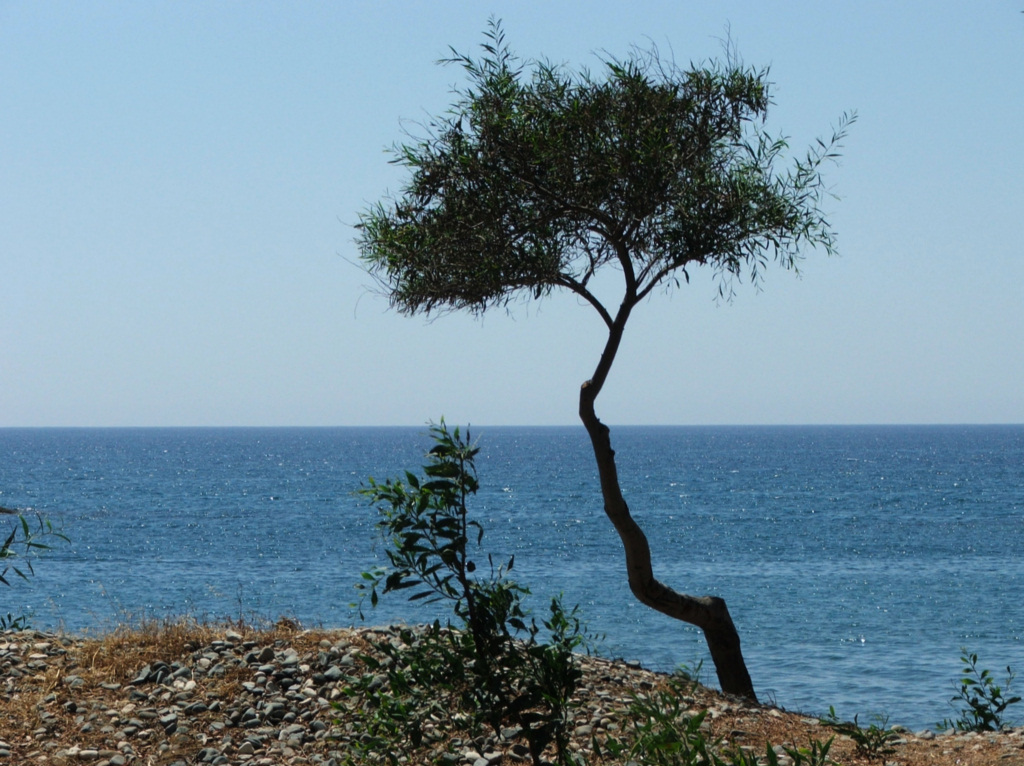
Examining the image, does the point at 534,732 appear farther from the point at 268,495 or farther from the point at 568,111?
the point at 268,495

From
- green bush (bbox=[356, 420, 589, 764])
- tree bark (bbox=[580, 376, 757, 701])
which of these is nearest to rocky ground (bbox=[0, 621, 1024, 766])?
tree bark (bbox=[580, 376, 757, 701])

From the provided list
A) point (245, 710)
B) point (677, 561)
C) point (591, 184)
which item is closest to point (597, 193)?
point (591, 184)

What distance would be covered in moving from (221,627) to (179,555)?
155 feet

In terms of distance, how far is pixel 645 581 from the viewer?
40.7 feet

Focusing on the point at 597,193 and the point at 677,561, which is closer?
the point at 597,193

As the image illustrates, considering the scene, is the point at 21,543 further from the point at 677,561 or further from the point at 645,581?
the point at 677,561

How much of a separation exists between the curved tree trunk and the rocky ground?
122cm

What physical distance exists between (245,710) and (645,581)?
526 cm

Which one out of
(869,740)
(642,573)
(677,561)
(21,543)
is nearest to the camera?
(869,740)

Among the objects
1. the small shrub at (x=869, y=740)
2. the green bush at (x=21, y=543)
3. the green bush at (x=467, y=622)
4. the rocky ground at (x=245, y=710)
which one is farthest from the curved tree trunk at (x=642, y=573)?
the green bush at (x=21, y=543)

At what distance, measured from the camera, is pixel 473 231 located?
37.9ft

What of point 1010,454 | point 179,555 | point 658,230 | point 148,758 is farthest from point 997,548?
point 1010,454

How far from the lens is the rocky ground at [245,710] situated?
338 inches

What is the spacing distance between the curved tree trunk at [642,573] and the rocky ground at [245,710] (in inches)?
48.1
